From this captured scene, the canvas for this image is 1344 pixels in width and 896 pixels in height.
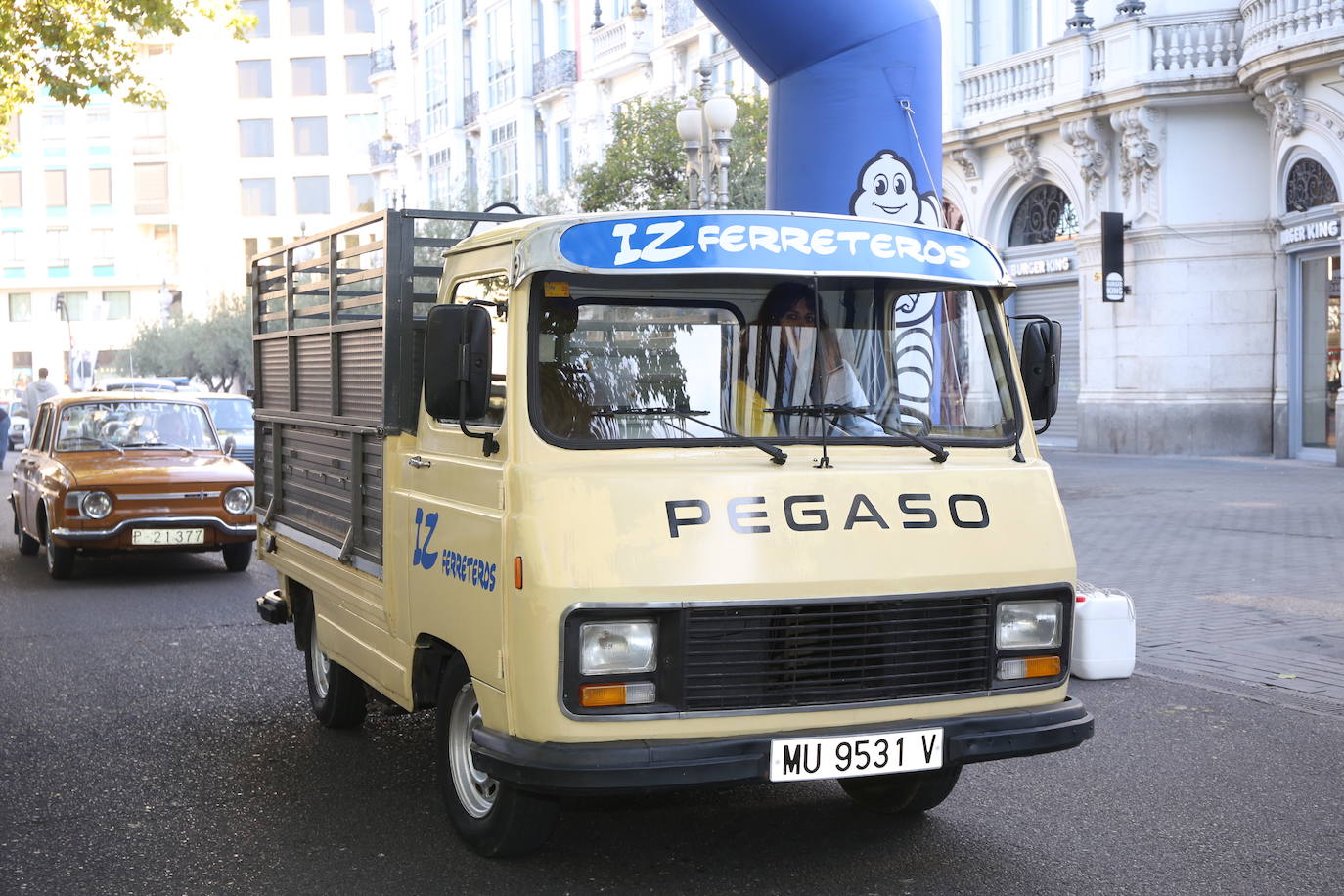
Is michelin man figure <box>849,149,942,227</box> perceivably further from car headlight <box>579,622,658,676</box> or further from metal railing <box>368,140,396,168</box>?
metal railing <box>368,140,396,168</box>

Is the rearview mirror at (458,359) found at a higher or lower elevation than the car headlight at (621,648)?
higher

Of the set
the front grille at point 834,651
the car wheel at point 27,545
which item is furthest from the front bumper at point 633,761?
the car wheel at point 27,545

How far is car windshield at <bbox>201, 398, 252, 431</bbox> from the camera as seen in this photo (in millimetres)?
22955

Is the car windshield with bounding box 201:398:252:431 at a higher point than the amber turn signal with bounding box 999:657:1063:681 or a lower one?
higher

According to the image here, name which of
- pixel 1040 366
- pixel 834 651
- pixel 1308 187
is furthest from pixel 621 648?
pixel 1308 187

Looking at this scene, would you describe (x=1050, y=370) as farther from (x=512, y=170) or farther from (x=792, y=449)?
(x=512, y=170)

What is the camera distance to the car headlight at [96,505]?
12789 mm

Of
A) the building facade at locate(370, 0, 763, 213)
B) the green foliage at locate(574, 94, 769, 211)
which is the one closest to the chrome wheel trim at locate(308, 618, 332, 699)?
the green foliage at locate(574, 94, 769, 211)

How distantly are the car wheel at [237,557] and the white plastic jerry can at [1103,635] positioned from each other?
310 inches

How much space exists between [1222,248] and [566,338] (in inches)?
894

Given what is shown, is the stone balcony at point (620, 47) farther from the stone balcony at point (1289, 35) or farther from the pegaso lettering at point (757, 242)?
the pegaso lettering at point (757, 242)

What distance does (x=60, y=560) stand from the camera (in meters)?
13.1

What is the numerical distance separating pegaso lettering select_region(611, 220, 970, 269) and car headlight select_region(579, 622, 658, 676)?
109 centimetres

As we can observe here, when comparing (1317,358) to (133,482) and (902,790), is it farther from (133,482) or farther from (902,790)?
(902,790)
